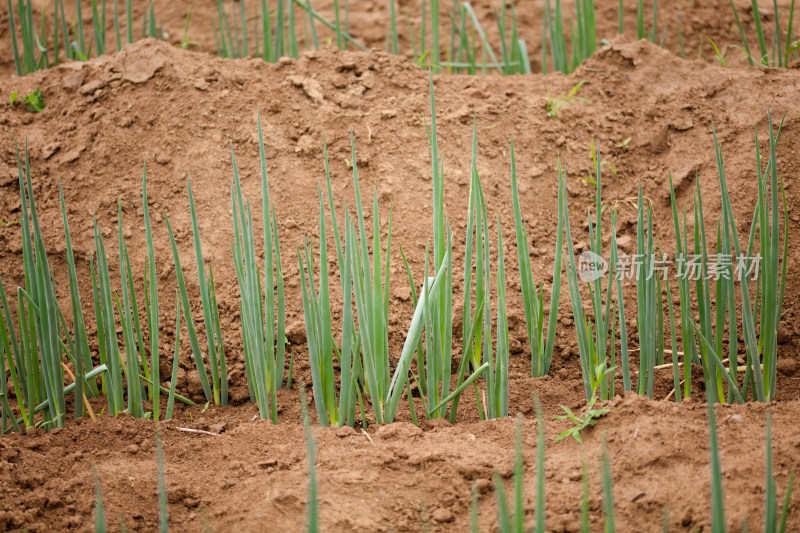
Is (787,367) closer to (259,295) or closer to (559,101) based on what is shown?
(559,101)

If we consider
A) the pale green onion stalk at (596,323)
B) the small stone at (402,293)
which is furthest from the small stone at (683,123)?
the small stone at (402,293)

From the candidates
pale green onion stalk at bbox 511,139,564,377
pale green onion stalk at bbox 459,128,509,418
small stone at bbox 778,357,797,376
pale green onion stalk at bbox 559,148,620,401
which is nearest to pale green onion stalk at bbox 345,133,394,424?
pale green onion stalk at bbox 459,128,509,418

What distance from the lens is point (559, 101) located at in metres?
2.93

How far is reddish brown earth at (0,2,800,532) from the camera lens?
1529 mm

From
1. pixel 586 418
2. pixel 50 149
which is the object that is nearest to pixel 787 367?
pixel 586 418

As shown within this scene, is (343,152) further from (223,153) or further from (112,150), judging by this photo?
(112,150)

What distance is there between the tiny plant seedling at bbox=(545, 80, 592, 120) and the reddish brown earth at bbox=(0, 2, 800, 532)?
33mm

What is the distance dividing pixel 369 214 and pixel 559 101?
3.21ft

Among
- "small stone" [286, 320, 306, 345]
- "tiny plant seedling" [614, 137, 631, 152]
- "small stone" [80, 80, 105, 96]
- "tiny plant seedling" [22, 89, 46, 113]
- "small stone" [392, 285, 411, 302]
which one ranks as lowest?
"small stone" [286, 320, 306, 345]

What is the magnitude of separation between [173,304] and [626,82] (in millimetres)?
2036

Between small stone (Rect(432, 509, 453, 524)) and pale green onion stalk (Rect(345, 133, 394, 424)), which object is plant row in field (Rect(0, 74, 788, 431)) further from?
small stone (Rect(432, 509, 453, 524))

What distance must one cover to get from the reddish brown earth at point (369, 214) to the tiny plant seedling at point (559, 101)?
0.03 metres

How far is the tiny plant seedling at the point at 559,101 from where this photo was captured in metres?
2.89

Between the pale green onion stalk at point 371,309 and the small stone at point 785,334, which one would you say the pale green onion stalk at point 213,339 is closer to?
the pale green onion stalk at point 371,309
